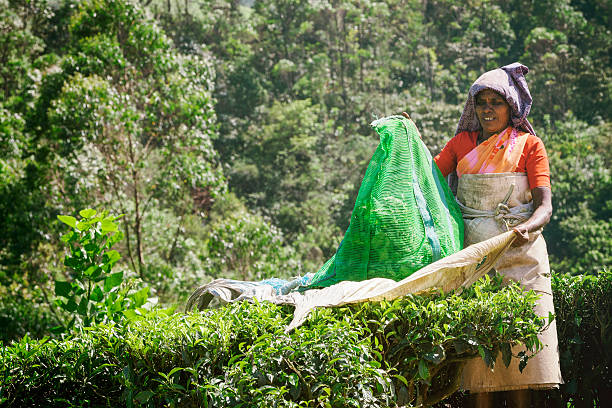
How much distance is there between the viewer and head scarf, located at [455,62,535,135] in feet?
10.3

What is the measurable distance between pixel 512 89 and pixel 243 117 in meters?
21.5

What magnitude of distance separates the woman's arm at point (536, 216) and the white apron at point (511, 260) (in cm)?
7

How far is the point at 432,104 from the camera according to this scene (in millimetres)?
20422

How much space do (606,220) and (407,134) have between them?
1508cm

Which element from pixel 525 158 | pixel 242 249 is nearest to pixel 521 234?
pixel 525 158

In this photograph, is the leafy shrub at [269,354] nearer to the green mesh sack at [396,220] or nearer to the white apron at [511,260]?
the green mesh sack at [396,220]

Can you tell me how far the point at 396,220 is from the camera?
283 cm

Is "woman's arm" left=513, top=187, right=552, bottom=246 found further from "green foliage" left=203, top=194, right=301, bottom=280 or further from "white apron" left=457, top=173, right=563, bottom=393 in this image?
"green foliage" left=203, top=194, right=301, bottom=280

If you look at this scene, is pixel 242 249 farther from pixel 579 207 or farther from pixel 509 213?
pixel 579 207

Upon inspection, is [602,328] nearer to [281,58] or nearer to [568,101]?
[568,101]

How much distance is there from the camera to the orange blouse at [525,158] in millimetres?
3051

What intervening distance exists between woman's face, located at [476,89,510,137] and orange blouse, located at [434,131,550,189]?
128 millimetres

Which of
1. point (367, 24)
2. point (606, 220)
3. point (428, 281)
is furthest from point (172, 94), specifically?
point (367, 24)

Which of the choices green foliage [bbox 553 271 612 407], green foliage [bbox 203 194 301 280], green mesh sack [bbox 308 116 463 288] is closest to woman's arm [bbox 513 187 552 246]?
green mesh sack [bbox 308 116 463 288]
